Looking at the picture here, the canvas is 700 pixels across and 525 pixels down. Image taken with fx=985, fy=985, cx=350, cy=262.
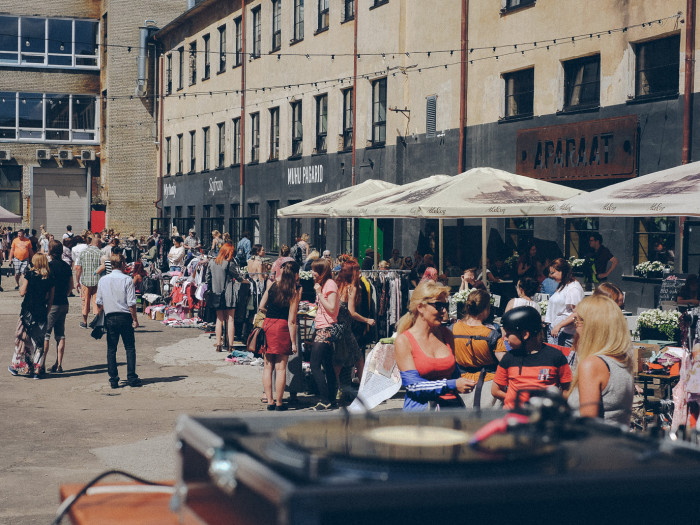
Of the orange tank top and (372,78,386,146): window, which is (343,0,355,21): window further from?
the orange tank top

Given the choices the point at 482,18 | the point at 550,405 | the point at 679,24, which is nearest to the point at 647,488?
the point at 550,405

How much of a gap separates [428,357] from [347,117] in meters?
22.5

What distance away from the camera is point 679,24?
54.4 feet

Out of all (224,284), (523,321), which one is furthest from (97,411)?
(523,321)

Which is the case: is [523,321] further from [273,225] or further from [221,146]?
[221,146]

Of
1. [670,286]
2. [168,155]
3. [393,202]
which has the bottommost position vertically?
[670,286]

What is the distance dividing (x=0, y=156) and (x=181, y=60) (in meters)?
11.8

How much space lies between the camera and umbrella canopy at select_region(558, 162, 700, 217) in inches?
363

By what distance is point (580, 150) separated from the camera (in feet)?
61.3

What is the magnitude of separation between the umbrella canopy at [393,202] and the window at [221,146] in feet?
69.5

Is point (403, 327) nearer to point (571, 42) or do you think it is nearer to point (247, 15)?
point (571, 42)

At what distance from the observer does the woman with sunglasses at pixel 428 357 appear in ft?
20.6

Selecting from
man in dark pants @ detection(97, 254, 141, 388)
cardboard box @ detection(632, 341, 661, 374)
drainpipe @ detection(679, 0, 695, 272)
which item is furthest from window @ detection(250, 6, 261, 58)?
cardboard box @ detection(632, 341, 661, 374)

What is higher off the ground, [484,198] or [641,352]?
[484,198]
